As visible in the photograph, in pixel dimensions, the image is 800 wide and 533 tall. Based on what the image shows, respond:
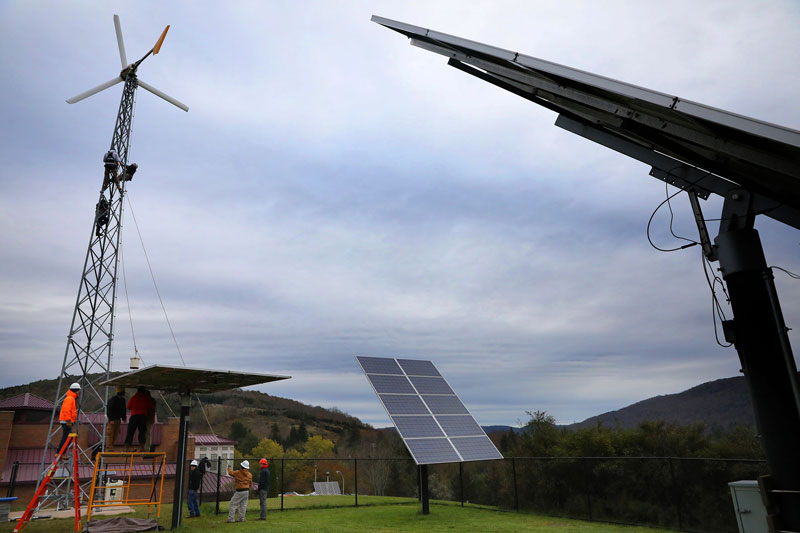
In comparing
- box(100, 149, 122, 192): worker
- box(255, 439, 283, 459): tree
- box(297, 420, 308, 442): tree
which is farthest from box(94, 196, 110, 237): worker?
box(297, 420, 308, 442): tree

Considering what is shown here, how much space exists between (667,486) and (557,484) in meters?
4.00

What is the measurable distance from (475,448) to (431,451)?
7.36 ft

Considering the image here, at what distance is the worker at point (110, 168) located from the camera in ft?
77.3

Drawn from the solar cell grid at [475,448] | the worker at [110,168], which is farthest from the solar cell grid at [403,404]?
the worker at [110,168]

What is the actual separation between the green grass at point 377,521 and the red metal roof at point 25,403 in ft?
57.8

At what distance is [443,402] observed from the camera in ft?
61.4

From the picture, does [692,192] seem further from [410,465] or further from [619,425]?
[410,465]

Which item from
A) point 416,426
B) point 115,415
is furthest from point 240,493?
point 416,426

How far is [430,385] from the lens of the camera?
19.5 m

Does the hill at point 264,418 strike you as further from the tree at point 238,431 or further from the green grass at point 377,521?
the green grass at point 377,521

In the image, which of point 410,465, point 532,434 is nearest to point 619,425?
point 532,434

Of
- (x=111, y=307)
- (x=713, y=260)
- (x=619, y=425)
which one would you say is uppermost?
(x=111, y=307)

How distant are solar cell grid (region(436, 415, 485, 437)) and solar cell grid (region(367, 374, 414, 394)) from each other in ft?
5.22

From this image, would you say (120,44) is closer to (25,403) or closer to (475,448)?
(25,403)
